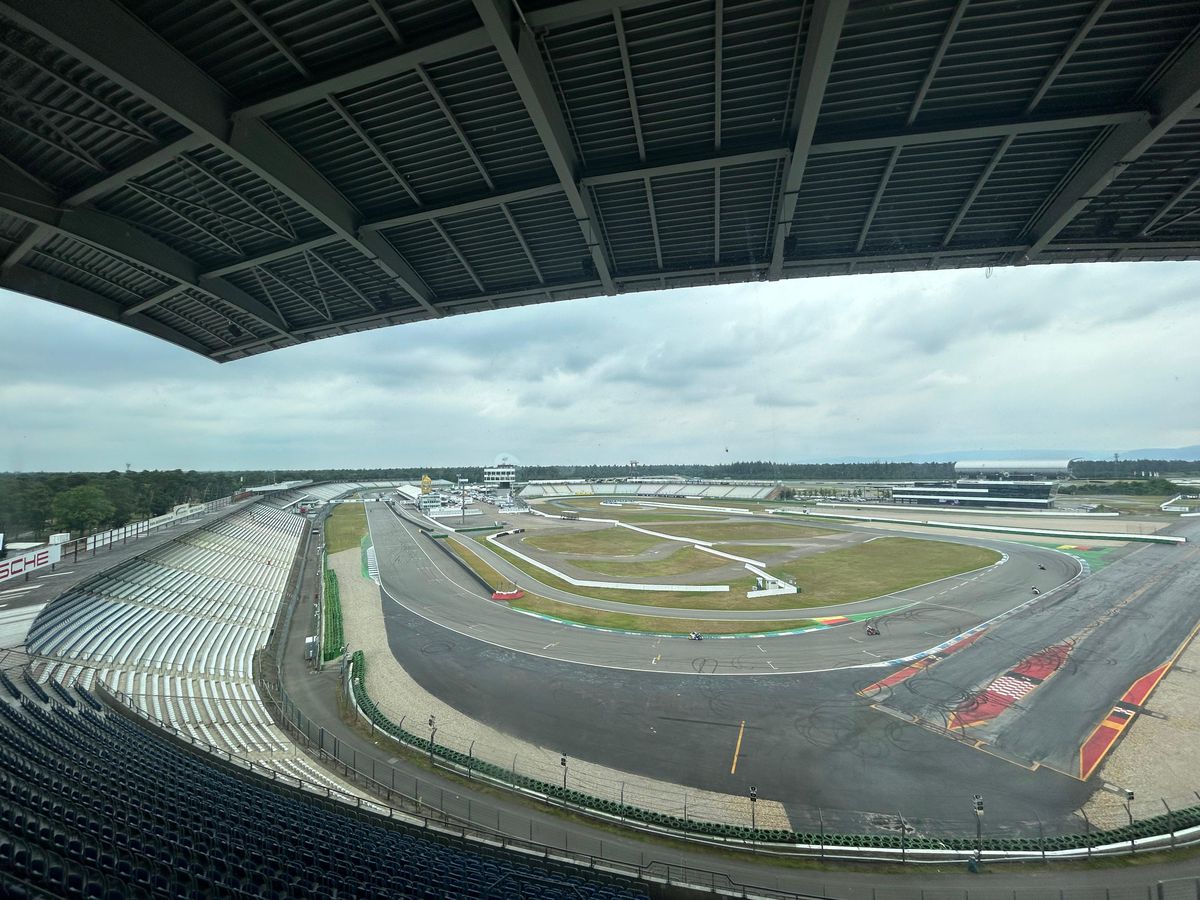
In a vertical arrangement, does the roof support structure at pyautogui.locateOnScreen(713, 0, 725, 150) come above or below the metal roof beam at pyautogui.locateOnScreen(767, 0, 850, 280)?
above

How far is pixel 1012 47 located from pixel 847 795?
649 inches

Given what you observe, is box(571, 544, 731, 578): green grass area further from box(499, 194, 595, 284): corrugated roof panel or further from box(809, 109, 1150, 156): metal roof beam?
box(809, 109, 1150, 156): metal roof beam

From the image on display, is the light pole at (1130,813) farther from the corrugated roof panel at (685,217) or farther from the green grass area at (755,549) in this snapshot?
the green grass area at (755,549)

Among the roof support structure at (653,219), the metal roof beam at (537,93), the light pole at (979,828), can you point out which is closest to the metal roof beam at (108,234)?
the metal roof beam at (537,93)

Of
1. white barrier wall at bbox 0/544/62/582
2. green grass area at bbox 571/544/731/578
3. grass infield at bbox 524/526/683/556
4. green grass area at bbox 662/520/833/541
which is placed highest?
white barrier wall at bbox 0/544/62/582

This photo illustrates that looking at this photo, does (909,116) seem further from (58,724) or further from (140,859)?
(58,724)

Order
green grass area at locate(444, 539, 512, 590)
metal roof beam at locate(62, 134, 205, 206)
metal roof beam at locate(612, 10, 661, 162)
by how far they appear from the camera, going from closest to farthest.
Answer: metal roof beam at locate(612, 10, 661, 162), metal roof beam at locate(62, 134, 205, 206), green grass area at locate(444, 539, 512, 590)

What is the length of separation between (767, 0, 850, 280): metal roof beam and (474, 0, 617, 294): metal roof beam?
127 inches

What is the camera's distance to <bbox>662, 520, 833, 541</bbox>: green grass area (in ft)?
188

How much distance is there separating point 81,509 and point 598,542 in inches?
1928

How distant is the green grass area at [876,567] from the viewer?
3375cm

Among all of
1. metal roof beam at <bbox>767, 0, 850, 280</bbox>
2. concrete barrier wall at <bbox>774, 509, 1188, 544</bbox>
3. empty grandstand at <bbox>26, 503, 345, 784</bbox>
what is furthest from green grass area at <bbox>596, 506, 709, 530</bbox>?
metal roof beam at <bbox>767, 0, 850, 280</bbox>

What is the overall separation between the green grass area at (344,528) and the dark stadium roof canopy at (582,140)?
164 feet

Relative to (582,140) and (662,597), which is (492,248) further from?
(662,597)
